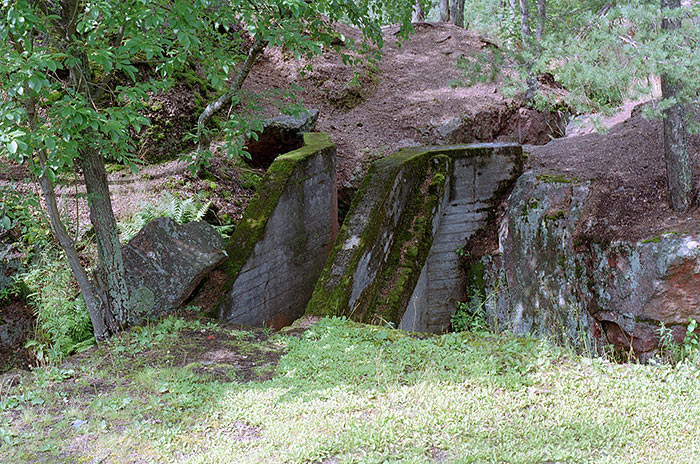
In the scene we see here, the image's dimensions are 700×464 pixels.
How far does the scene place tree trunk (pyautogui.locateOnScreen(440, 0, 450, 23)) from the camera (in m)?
19.3

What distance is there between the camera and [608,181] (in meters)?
9.09

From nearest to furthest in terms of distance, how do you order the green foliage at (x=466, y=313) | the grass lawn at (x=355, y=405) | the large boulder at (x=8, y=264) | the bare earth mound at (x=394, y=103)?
1. the grass lawn at (x=355, y=405)
2. the large boulder at (x=8, y=264)
3. the green foliage at (x=466, y=313)
4. the bare earth mound at (x=394, y=103)

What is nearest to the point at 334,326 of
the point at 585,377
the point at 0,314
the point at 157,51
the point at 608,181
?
the point at 585,377

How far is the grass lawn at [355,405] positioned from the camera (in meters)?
3.52

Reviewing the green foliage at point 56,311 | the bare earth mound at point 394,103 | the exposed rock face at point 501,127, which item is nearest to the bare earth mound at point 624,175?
the exposed rock face at point 501,127

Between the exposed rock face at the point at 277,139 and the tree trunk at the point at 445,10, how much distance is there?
11.2 m

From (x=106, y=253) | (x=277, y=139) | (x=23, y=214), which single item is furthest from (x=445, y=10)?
(x=23, y=214)

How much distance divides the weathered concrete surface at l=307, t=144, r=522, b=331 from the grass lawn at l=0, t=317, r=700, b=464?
185 centimetres

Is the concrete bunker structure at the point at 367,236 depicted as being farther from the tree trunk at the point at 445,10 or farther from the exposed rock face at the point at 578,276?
the tree trunk at the point at 445,10

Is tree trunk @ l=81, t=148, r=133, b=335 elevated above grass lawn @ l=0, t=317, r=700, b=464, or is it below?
above

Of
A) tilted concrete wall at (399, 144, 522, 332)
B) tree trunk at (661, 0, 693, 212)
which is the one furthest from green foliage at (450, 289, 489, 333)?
tree trunk at (661, 0, 693, 212)

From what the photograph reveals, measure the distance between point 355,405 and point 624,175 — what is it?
23.6 ft

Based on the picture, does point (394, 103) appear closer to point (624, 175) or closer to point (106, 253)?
point (624, 175)

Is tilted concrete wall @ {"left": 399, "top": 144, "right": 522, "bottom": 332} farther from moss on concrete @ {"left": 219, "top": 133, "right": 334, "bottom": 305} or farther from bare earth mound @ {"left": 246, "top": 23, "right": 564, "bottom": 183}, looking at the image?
moss on concrete @ {"left": 219, "top": 133, "right": 334, "bottom": 305}
